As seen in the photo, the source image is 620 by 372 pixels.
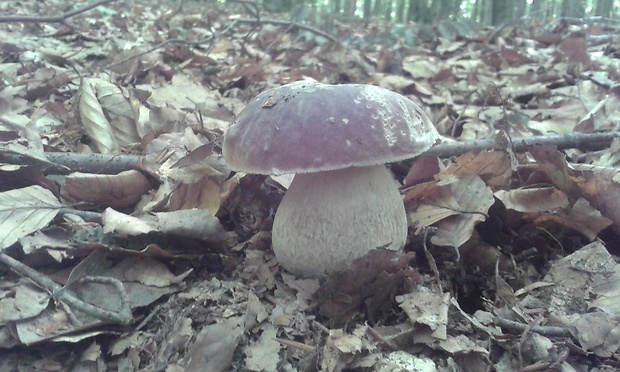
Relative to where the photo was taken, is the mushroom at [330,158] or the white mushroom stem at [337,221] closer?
→ the mushroom at [330,158]

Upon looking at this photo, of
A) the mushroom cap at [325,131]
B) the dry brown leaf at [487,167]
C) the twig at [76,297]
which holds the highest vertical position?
the mushroom cap at [325,131]

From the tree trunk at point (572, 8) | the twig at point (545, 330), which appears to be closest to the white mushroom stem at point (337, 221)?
the twig at point (545, 330)

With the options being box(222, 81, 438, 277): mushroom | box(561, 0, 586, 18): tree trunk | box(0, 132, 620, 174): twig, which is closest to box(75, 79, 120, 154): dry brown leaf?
box(0, 132, 620, 174): twig

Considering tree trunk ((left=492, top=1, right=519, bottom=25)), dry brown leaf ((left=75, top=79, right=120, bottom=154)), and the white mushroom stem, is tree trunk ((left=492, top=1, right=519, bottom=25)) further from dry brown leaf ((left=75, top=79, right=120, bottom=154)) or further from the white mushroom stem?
the white mushroom stem

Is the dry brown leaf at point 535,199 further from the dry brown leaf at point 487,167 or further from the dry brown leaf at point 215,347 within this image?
the dry brown leaf at point 215,347

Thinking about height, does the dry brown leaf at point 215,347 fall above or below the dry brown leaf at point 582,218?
below

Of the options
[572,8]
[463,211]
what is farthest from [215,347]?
[572,8]

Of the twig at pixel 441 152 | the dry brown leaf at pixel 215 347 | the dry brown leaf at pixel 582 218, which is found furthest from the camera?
the twig at pixel 441 152

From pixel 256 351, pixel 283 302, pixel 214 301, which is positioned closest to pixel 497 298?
pixel 283 302
